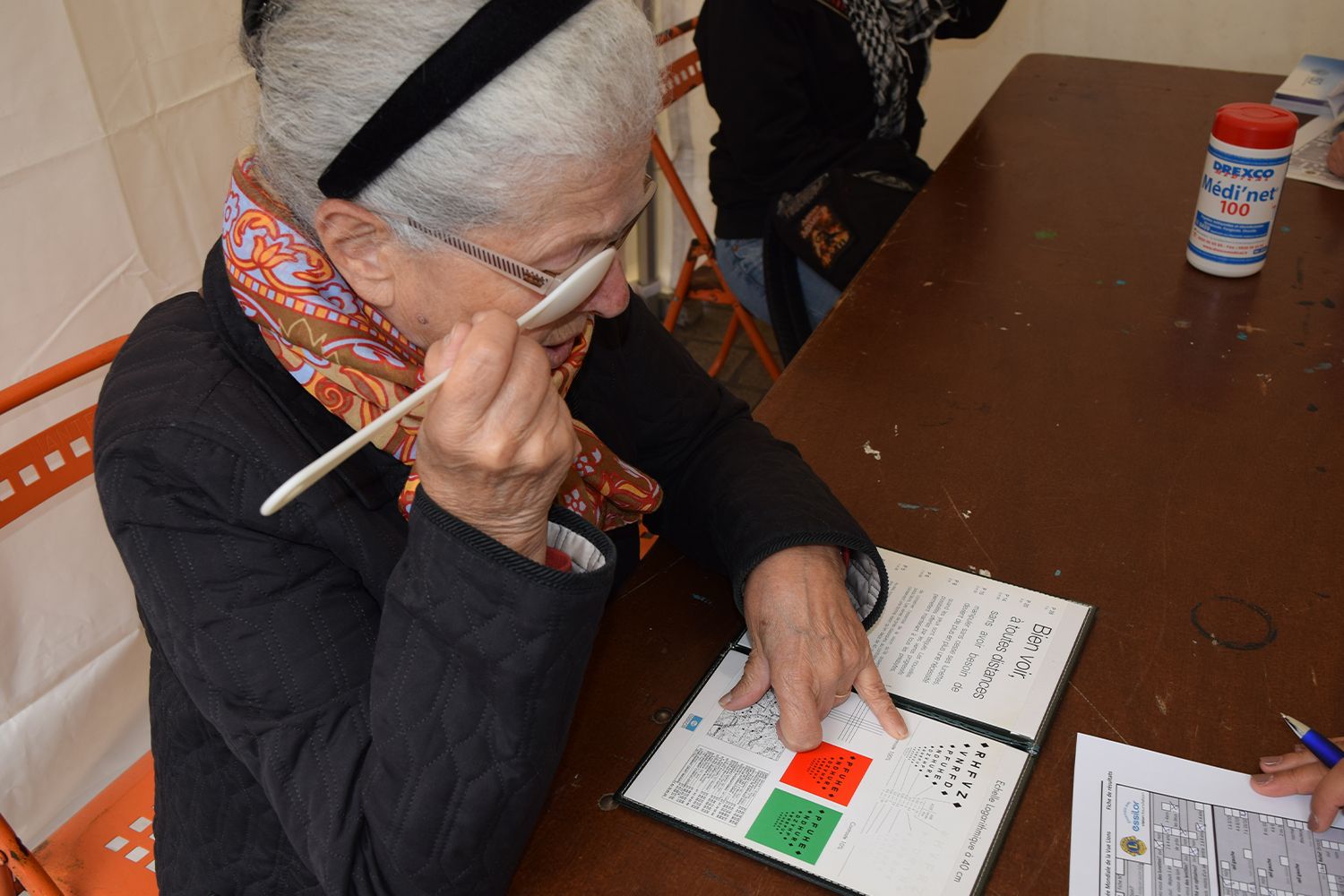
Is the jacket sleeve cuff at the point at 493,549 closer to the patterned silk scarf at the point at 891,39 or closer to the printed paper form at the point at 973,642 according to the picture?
the printed paper form at the point at 973,642

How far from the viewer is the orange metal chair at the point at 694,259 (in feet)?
7.86

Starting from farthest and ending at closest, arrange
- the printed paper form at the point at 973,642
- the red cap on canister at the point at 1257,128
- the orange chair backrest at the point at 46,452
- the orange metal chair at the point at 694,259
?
1. the orange metal chair at the point at 694,259
2. the red cap on canister at the point at 1257,128
3. the orange chair backrest at the point at 46,452
4. the printed paper form at the point at 973,642

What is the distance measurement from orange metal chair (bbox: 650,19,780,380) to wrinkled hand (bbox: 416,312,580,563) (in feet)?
5.07

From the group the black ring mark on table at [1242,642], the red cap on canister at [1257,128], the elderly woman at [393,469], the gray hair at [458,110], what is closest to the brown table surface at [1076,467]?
the black ring mark on table at [1242,642]

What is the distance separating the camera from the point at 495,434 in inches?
29.9

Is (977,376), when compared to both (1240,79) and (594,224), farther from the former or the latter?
(1240,79)

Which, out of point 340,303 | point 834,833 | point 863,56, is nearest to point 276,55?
point 340,303

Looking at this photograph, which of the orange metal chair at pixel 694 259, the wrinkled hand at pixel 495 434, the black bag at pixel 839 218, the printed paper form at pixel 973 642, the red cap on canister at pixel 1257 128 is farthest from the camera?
the orange metal chair at pixel 694 259

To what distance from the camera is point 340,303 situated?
942 millimetres

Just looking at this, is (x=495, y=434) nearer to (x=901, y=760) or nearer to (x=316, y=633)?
(x=316, y=633)

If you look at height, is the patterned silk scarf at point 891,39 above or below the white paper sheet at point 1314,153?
above

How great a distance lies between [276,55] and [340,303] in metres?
0.20

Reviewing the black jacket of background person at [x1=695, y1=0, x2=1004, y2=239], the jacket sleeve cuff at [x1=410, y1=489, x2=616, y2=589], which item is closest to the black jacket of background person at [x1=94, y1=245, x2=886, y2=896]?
the jacket sleeve cuff at [x1=410, y1=489, x2=616, y2=589]

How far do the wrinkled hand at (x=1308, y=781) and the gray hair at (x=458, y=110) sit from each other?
2.33 ft
